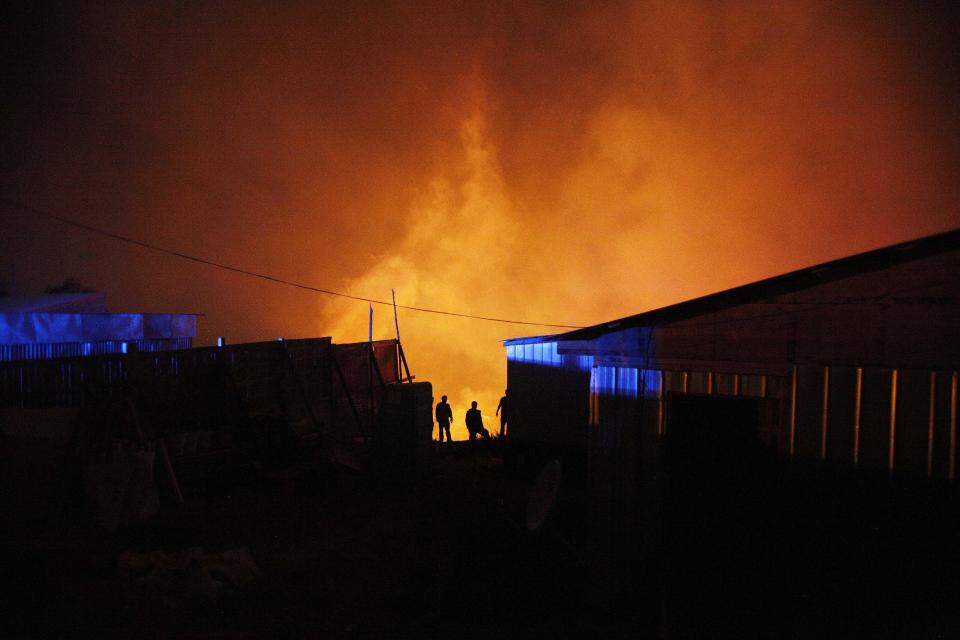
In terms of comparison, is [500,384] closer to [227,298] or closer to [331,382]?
[227,298]

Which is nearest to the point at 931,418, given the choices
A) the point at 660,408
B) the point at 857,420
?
the point at 857,420

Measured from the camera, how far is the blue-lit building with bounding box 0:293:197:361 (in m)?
15.3

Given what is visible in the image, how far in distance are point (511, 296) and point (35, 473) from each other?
33.5 meters

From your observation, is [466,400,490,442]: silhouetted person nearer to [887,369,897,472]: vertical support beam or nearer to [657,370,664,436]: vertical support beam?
[657,370,664,436]: vertical support beam

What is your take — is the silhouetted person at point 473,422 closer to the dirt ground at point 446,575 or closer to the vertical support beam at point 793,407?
the dirt ground at point 446,575

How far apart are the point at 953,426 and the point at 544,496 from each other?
16.0 ft

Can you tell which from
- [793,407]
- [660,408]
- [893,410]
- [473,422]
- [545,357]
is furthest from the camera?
[473,422]

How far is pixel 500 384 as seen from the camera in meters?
39.6

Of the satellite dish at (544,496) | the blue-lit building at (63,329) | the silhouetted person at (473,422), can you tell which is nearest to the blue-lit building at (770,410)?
the satellite dish at (544,496)

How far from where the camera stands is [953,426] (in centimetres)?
415

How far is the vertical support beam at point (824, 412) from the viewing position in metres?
4.66

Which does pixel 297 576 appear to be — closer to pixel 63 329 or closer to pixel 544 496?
pixel 544 496

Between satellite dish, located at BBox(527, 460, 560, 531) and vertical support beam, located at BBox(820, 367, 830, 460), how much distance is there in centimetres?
337

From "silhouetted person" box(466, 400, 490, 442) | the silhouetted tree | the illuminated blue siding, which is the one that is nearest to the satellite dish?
the illuminated blue siding
